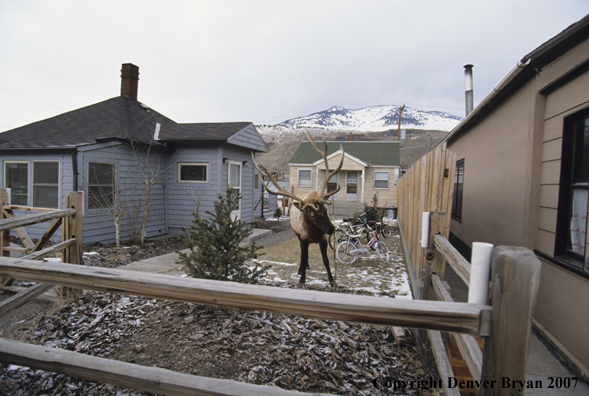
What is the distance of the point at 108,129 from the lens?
30.6 feet

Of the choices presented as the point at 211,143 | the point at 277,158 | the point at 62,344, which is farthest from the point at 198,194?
the point at 277,158

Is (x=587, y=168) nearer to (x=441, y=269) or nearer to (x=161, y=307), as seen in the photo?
(x=441, y=269)

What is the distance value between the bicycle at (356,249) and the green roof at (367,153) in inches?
529

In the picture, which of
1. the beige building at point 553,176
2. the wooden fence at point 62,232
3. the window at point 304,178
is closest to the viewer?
the beige building at point 553,176

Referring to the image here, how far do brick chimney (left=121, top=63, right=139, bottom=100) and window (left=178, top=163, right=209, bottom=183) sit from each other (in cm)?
462

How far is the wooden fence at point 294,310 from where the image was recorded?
1.18m

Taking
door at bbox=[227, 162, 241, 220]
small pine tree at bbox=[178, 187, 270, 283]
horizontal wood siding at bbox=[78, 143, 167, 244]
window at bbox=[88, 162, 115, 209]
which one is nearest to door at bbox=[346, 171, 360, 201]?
door at bbox=[227, 162, 241, 220]

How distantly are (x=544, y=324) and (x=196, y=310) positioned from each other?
13.0 feet

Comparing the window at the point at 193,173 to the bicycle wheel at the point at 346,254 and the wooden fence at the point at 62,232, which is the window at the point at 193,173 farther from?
the wooden fence at the point at 62,232

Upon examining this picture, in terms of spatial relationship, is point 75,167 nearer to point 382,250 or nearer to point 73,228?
point 73,228

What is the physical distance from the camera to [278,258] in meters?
7.34

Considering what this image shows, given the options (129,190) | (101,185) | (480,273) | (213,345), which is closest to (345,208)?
(129,190)

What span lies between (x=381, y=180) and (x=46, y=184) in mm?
16696

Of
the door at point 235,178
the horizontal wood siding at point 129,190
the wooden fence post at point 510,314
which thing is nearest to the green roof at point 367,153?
the door at point 235,178
